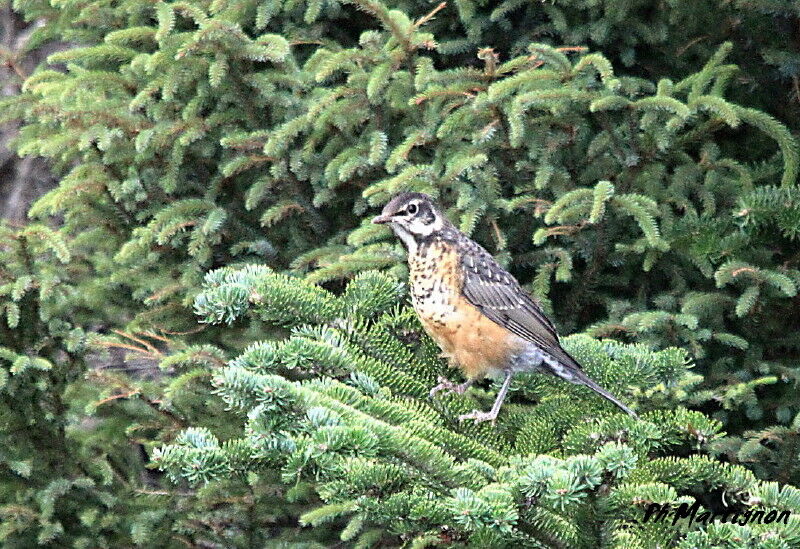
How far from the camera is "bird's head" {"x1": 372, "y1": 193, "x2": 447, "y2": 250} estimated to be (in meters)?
4.33

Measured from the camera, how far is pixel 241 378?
98.8 inches

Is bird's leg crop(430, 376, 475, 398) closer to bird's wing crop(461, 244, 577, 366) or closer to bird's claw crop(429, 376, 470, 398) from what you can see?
bird's claw crop(429, 376, 470, 398)

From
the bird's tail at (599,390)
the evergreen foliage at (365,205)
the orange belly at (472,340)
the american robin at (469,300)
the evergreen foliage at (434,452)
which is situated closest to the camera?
the evergreen foliage at (434,452)

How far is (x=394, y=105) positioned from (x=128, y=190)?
1.44 m

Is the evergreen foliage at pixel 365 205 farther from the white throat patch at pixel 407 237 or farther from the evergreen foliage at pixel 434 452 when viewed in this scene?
the evergreen foliage at pixel 434 452

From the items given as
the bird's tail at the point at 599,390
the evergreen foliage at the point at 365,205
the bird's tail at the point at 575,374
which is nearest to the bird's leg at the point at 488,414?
the evergreen foliage at the point at 365,205

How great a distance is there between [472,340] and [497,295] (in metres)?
0.30

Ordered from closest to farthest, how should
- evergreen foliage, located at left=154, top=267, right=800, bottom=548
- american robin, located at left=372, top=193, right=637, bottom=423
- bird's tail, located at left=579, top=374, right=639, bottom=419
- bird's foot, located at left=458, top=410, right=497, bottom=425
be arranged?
1. evergreen foliage, located at left=154, top=267, right=800, bottom=548
2. bird's foot, located at left=458, top=410, right=497, bottom=425
3. bird's tail, located at left=579, top=374, right=639, bottom=419
4. american robin, located at left=372, top=193, right=637, bottom=423

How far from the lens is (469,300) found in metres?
4.44

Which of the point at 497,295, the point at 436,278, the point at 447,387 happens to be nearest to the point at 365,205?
the point at 436,278

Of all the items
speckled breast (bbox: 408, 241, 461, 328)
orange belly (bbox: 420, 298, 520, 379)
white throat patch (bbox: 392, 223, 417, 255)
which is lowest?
orange belly (bbox: 420, 298, 520, 379)

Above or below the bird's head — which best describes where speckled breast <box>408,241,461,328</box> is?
below

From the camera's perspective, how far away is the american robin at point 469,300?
4.21 metres

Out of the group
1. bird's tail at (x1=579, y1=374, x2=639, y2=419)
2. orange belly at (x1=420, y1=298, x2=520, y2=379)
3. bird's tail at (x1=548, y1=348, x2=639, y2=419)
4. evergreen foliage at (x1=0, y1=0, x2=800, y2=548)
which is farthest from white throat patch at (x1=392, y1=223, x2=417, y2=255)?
bird's tail at (x1=579, y1=374, x2=639, y2=419)
